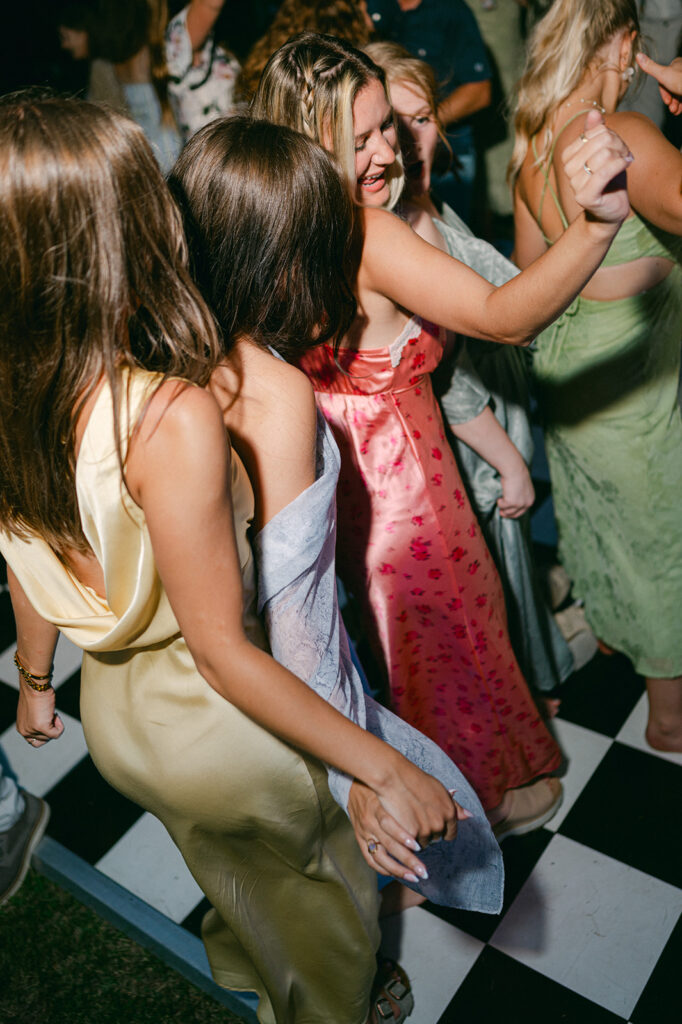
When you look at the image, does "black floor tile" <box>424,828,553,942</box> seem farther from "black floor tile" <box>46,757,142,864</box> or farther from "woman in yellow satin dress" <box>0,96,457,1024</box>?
"black floor tile" <box>46,757,142,864</box>

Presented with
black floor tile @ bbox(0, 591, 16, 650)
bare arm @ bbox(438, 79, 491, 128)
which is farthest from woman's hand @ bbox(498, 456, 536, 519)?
bare arm @ bbox(438, 79, 491, 128)

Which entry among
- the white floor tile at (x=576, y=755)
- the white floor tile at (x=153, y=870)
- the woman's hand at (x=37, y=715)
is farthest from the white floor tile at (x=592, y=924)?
the woman's hand at (x=37, y=715)

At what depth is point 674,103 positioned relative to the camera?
1495 mm

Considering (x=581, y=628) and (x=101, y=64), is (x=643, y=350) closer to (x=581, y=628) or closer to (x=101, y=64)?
(x=581, y=628)

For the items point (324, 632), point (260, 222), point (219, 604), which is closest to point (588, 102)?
point (260, 222)

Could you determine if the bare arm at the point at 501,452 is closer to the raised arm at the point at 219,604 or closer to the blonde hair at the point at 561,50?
the blonde hair at the point at 561,50

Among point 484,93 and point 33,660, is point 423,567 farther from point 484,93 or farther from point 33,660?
point 484,93

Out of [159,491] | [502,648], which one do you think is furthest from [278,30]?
[159,491]

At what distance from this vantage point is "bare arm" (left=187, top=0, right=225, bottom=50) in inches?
106

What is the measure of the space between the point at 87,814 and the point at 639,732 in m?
1.30

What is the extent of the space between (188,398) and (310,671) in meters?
0.41

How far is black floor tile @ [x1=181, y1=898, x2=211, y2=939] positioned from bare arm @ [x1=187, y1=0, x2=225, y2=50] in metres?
2.62

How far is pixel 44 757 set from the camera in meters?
2.12

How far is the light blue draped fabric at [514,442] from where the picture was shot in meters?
1.61
